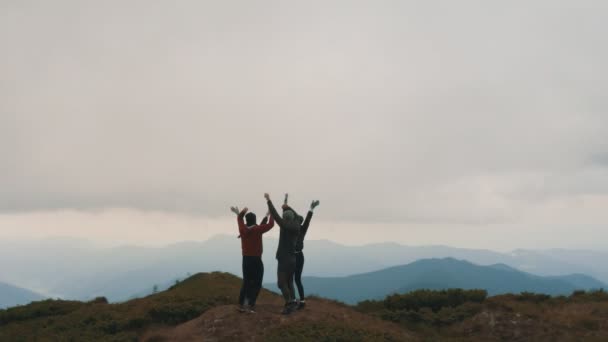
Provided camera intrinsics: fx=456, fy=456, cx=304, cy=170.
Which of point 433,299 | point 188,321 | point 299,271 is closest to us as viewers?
point 299,271

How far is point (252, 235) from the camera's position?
1552 cm

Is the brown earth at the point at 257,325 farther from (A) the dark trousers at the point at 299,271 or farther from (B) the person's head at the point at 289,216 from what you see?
(B) the person's head at the point at 289,216

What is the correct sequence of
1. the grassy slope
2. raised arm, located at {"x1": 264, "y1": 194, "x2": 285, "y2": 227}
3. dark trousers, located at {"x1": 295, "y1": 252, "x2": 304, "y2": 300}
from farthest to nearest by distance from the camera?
the grassy slope → dark trousers, located at {"x1": 295, "y1": 252, "x2": 304, "y2": 300} → raised arm, located at {"x1": 264, "y1": 194, "x2": 285, "y2": 227}

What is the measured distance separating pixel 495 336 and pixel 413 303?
4.90m

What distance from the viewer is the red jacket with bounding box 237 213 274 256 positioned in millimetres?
15453

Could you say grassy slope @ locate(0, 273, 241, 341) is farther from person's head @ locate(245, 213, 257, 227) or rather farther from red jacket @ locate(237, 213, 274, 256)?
person's head @ locate(245, 213, 257, 227)

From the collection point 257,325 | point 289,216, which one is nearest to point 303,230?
point 289,216

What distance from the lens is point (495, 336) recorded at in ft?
56.7

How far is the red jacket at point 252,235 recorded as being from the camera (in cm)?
1545

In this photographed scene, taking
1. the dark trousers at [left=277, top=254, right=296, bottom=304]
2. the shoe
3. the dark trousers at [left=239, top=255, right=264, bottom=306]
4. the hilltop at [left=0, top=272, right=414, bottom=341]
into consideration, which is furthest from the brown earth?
the dark trousers at [left=277, top=254, right=296, bottom=304]

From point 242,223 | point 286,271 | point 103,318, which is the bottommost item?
point 103,318

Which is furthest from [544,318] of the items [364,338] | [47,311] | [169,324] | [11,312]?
[11,312]

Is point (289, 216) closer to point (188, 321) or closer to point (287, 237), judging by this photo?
point (287, 237)

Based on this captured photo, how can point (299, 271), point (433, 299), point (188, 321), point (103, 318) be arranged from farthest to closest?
point (433, 299), point (103, 318), point (188, 321), point (299, 271)
